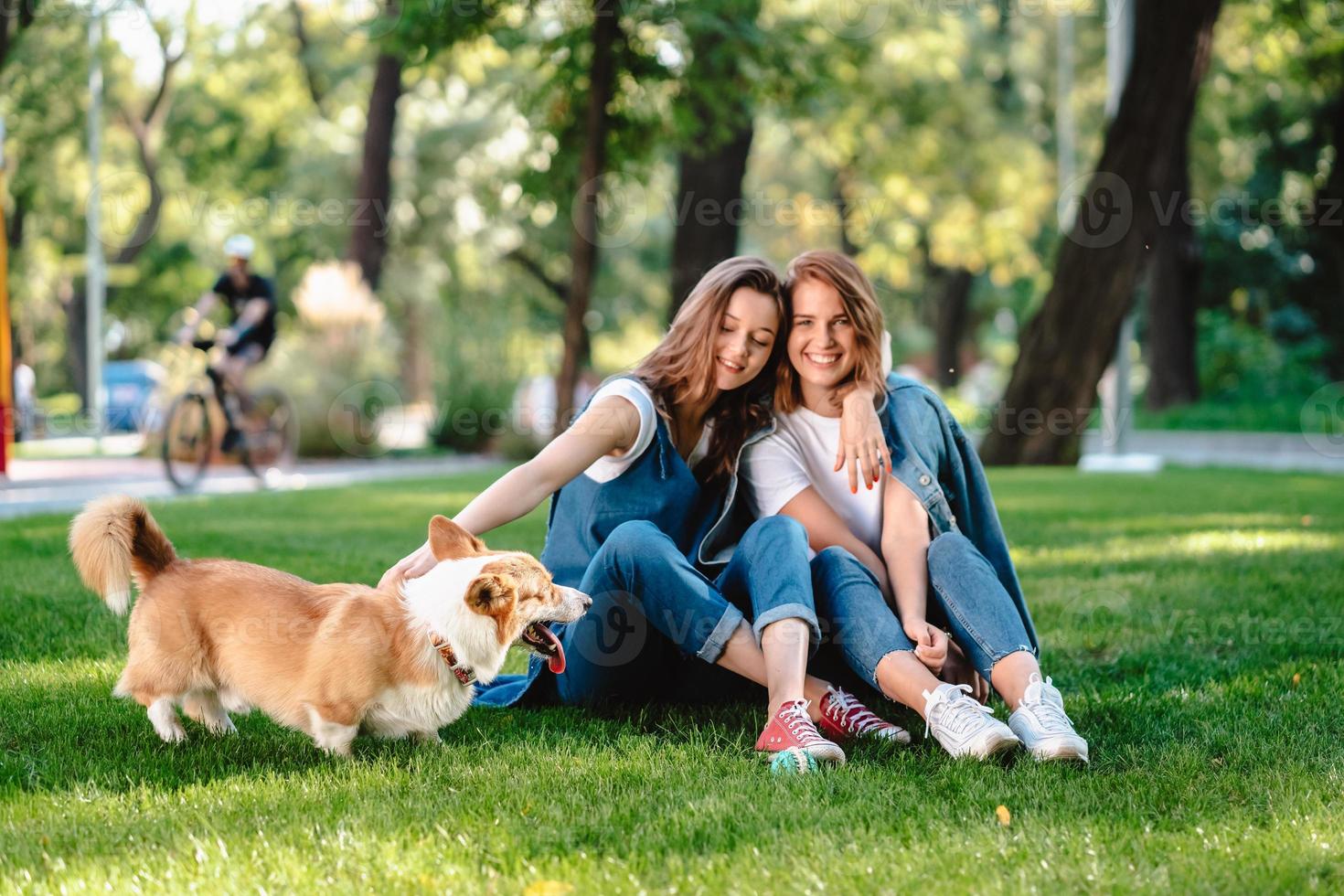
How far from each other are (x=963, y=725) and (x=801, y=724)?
41 cm

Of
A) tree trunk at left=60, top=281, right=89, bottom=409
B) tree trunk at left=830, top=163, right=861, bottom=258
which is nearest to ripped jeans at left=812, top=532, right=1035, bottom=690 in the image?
tree trunk at left=830, top=163, right=861, bottom=258

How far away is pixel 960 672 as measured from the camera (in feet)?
13.2

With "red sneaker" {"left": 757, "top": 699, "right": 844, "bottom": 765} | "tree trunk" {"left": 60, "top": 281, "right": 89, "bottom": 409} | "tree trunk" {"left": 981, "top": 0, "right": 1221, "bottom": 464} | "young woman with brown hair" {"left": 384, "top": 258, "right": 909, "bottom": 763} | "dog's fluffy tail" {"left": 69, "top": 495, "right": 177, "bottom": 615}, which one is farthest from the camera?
"tree trunk" {"left": 60, "top": 281, "right": 89, "bottom": 409}

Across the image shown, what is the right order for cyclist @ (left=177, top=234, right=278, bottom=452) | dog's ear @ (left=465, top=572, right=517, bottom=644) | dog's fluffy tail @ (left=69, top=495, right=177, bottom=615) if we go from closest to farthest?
dog's ear @ (left=465, top=572, right=517, bottom=644)
dog's fluffy tail @ (left=69, top=495, right=177, bottom=615)
cyclist @ (left=177, top=234, right=278, bottom=452)

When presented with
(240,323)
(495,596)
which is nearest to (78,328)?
(240,323)

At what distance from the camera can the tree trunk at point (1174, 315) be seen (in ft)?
84.3

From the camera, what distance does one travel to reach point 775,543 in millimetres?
3820

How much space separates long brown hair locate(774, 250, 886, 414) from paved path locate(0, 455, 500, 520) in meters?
6.92

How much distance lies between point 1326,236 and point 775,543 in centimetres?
2445

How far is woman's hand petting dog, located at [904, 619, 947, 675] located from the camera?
379 cm

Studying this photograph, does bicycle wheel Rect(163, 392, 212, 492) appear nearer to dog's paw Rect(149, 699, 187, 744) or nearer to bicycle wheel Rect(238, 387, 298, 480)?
bicycle wheel Rect(238, 387, 298, 480)

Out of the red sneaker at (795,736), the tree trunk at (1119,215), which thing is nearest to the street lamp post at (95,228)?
the tree trunk at (1119,215)

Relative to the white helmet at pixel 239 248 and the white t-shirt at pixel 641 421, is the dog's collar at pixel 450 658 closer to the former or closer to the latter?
the white t-shirt at pixel 641 421

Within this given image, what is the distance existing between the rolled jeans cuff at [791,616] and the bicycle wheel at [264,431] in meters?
9.92
